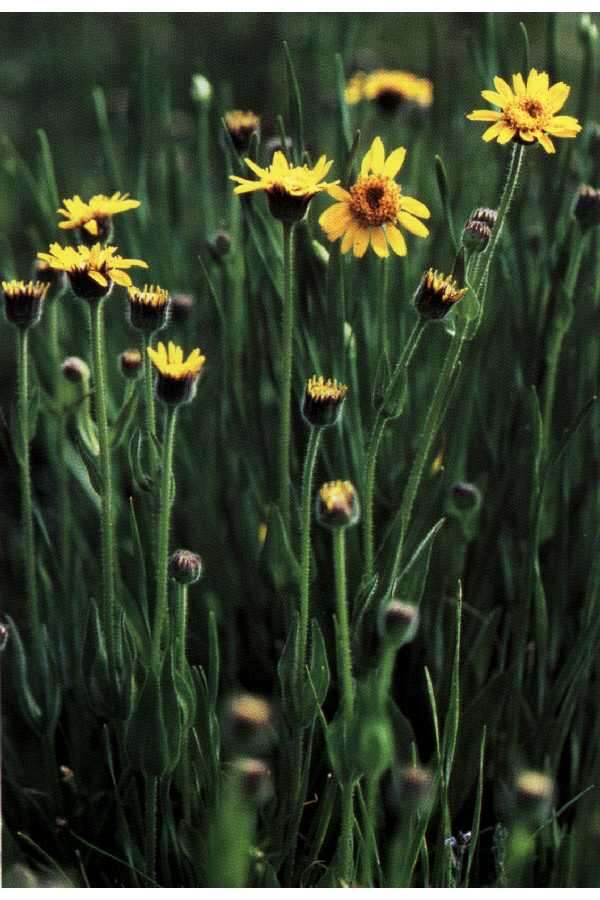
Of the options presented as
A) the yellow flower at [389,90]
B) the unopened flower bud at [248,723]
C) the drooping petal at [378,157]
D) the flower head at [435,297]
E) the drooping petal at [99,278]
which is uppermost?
the yellow flower at [389,90]

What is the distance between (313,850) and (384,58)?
83.2 inches

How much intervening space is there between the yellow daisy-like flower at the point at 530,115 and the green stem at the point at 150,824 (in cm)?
56

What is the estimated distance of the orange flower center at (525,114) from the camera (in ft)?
3.11

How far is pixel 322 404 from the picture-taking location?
91 cm

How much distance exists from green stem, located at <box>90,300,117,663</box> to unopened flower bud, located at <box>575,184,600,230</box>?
478 mm

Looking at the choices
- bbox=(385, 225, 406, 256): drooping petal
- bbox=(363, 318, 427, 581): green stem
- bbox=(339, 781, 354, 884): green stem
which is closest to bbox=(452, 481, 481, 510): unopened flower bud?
bbox=(363, 318, 427, 581): green stem

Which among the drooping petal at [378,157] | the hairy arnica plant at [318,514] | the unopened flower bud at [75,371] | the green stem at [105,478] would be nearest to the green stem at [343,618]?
the hairy arnica plant at [318,514]

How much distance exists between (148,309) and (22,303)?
120 mm

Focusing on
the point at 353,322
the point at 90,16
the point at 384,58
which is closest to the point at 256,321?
the point at 353,322

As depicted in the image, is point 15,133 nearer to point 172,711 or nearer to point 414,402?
point 414,402

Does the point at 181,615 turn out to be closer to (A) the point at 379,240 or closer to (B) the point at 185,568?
(B) the point at 185,568

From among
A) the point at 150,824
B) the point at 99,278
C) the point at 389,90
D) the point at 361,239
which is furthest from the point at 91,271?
the point at 389,90

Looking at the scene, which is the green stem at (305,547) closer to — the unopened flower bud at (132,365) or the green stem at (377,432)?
the green stem at (377,432)

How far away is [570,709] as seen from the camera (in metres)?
1.11
